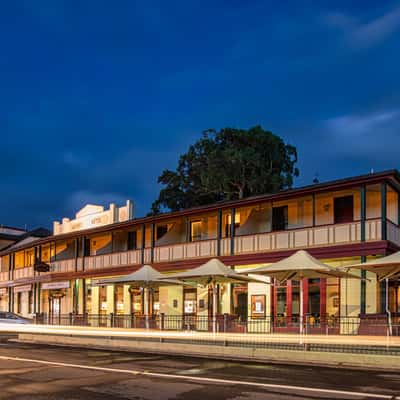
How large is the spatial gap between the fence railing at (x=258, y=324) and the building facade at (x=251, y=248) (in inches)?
18.6

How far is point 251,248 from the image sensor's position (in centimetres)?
2819

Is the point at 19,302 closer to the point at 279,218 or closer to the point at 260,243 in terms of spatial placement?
the point at 260,243

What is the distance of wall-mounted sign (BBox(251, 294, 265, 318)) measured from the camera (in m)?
27.8

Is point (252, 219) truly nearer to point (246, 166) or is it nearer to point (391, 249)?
point (391, 249)

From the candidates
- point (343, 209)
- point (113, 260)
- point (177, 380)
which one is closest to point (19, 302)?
point (113, 260)

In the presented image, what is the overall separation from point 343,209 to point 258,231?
15.6ft

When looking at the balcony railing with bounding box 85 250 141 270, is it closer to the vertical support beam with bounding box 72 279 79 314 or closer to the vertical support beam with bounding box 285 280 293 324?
the vertical support beam with bounding box 72 279 79 314

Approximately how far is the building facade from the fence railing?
47 cm

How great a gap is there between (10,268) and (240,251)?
2948 cm

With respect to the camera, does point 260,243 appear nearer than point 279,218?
Yes

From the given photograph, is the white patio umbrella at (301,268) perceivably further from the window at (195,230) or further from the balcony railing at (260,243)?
the window at (195,230)

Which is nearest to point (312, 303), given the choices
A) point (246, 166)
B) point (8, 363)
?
point (8, 363)

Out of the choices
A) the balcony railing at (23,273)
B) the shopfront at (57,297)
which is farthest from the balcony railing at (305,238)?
the balcony railing at (23,273)

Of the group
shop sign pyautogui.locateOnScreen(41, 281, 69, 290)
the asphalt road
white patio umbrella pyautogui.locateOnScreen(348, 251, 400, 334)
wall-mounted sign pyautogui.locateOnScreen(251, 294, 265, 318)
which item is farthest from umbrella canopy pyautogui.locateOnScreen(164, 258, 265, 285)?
shop sign pyautogui.locateOnScreen(41, 281, 69, 290)
